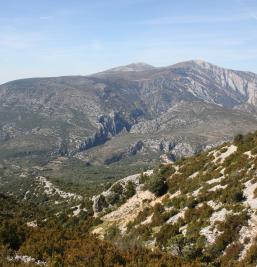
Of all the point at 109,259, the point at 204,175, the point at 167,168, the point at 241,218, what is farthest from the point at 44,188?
the point at 109,259

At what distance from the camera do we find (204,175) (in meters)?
45.4

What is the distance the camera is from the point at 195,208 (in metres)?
37.5

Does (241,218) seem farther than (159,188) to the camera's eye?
No

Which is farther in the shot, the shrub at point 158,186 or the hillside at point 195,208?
the shrub at point 158,186

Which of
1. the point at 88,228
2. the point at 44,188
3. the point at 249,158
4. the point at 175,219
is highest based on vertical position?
the point at 249,158

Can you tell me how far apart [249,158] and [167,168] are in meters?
13.2

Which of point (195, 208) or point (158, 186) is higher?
point (195, 208)

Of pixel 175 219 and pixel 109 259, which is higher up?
pixel 109 259

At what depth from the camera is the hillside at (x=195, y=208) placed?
29.0 meters

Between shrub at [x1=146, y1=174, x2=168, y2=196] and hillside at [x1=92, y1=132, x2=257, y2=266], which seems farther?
shrub at [x1=146, y1=174, x2=168, y2=196]

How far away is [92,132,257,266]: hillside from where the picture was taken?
28969 mm

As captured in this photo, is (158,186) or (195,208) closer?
(195,208)

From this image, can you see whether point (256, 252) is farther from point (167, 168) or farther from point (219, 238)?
point (167, 168)

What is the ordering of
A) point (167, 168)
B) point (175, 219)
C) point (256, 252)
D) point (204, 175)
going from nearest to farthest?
point (256, 252) < point (175, 219) < point (204, 175) < point (167, 168)
